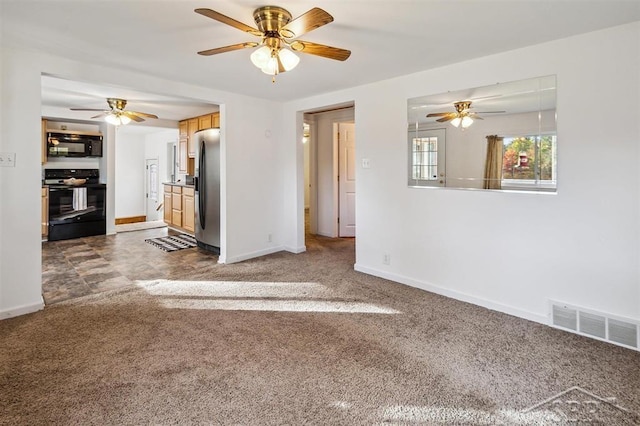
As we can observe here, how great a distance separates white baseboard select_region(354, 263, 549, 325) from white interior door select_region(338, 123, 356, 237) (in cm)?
227

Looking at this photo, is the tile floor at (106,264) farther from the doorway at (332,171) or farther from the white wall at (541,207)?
the white wall at (541,207)

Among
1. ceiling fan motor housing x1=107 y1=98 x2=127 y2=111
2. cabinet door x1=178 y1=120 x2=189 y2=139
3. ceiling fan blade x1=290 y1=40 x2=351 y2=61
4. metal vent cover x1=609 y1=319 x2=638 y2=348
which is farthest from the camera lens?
cabinet door x1=178 y1=120 x2=189 y2=139

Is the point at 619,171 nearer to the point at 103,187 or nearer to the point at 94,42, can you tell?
the point at 94,42

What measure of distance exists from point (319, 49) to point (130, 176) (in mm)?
9206

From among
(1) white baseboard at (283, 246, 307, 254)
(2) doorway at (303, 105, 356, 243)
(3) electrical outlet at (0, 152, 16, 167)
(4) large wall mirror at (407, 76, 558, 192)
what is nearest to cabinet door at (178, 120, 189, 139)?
(2) doorway at (303, 105, 356, 243)

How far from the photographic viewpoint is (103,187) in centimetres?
645

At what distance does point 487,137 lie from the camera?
3092mm

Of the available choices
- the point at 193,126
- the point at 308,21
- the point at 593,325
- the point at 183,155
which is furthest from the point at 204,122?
the point at 593,325

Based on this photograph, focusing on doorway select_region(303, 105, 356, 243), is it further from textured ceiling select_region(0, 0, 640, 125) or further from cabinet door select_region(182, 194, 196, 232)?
textured ceiling select_region(0, 0, 640, 125)

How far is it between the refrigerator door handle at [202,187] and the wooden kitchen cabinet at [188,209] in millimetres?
938

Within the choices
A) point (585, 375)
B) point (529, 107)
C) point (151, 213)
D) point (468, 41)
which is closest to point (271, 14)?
point (468, 41)

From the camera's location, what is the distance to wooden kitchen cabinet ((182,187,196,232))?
618 cm

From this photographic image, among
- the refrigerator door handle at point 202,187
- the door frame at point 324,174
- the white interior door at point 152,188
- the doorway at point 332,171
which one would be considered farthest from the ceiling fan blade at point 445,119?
the white interior door at point 152,188

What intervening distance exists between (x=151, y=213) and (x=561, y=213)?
9906 millimetres
